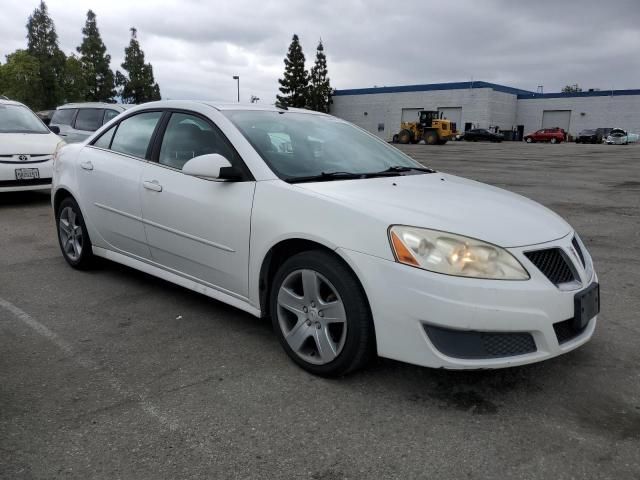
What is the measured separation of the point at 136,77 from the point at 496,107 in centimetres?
4952

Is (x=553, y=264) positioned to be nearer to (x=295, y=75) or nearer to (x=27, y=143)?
(x=27, y=143)

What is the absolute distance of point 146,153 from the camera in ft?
13.5

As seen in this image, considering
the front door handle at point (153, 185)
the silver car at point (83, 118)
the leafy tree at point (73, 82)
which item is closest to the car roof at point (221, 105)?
the front door handle at point (153, 185)

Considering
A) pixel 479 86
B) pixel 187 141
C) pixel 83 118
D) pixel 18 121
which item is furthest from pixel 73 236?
pixel 479 86

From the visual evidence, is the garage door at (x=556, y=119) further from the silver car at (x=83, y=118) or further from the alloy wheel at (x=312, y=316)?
the alloy wheel at (x=312, y=316)

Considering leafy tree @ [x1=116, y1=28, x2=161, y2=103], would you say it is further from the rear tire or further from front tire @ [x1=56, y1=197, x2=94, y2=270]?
front tire @ [x1=56, y1=197, x2=94, y2=270]

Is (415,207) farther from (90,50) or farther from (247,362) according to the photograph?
(90,50)

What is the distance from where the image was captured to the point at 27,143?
340 inches

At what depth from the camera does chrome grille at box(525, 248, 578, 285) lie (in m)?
2.70

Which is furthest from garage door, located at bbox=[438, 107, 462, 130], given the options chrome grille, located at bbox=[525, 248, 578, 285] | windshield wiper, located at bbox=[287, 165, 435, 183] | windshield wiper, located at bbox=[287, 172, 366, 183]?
chrome grille, located at bbox=[525, 248, 578, 285]

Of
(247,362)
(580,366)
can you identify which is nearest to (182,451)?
(247,362)

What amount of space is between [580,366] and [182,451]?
224 cm

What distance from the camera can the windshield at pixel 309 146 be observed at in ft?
11.3

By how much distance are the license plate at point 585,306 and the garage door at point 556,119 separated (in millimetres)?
66963
